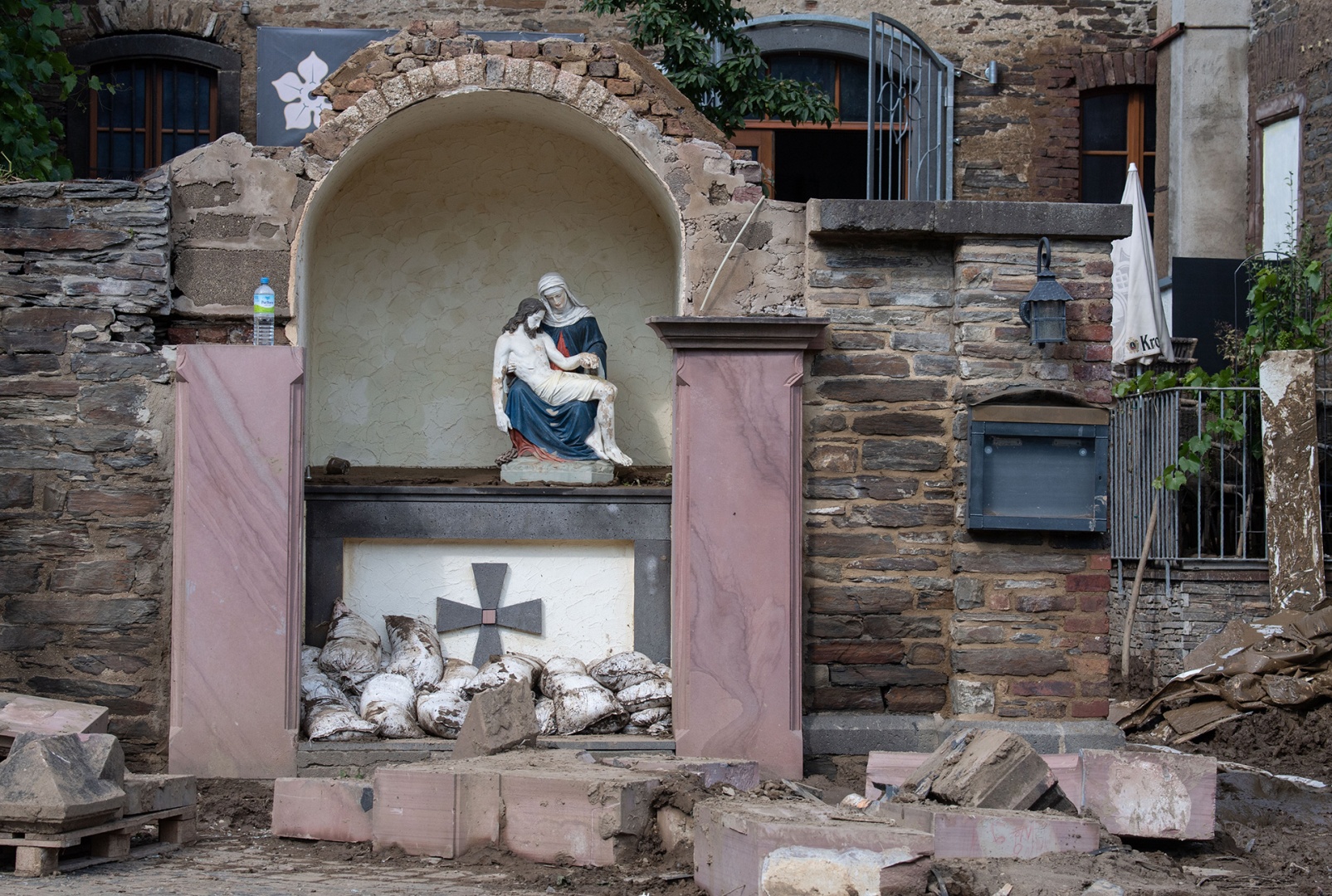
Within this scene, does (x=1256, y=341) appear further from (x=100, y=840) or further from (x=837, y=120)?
(x=100, y=840)

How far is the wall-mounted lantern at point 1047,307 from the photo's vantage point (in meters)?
6.62

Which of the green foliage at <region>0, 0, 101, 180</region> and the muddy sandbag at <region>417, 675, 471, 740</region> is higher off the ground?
the green foliage at <region>0, 0, 101, 180</region>

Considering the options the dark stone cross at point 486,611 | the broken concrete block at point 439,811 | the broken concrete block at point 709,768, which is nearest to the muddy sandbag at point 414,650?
the dark stone cross at point 486,611

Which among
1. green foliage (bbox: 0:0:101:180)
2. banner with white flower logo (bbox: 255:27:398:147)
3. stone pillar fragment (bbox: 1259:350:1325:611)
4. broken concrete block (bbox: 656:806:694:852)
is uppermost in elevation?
banner with white flower logo (bbox: 255:27:398:147)

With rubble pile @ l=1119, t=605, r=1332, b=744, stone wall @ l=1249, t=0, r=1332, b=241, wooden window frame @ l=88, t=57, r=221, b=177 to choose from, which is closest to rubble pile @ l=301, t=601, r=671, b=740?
rubble pile @ l=1119, t=605, r=1332, b=744

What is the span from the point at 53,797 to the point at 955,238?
15.5 feet

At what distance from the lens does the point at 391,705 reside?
664 cm

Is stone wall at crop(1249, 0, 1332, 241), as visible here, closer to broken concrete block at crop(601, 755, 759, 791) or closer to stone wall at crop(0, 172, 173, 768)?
broken concrete block at crop(601, 755, 759, 791)

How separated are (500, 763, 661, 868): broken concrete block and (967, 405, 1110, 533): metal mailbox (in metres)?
2.44

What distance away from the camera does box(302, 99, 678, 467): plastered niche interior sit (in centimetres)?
837

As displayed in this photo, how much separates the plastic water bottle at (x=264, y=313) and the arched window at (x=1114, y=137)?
8113 mm

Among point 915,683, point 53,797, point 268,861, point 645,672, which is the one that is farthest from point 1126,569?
point 53,797

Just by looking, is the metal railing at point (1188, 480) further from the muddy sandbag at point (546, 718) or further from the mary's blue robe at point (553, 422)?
the muddy sandbag at point (546, 718)

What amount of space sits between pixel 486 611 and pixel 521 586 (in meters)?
0.22
